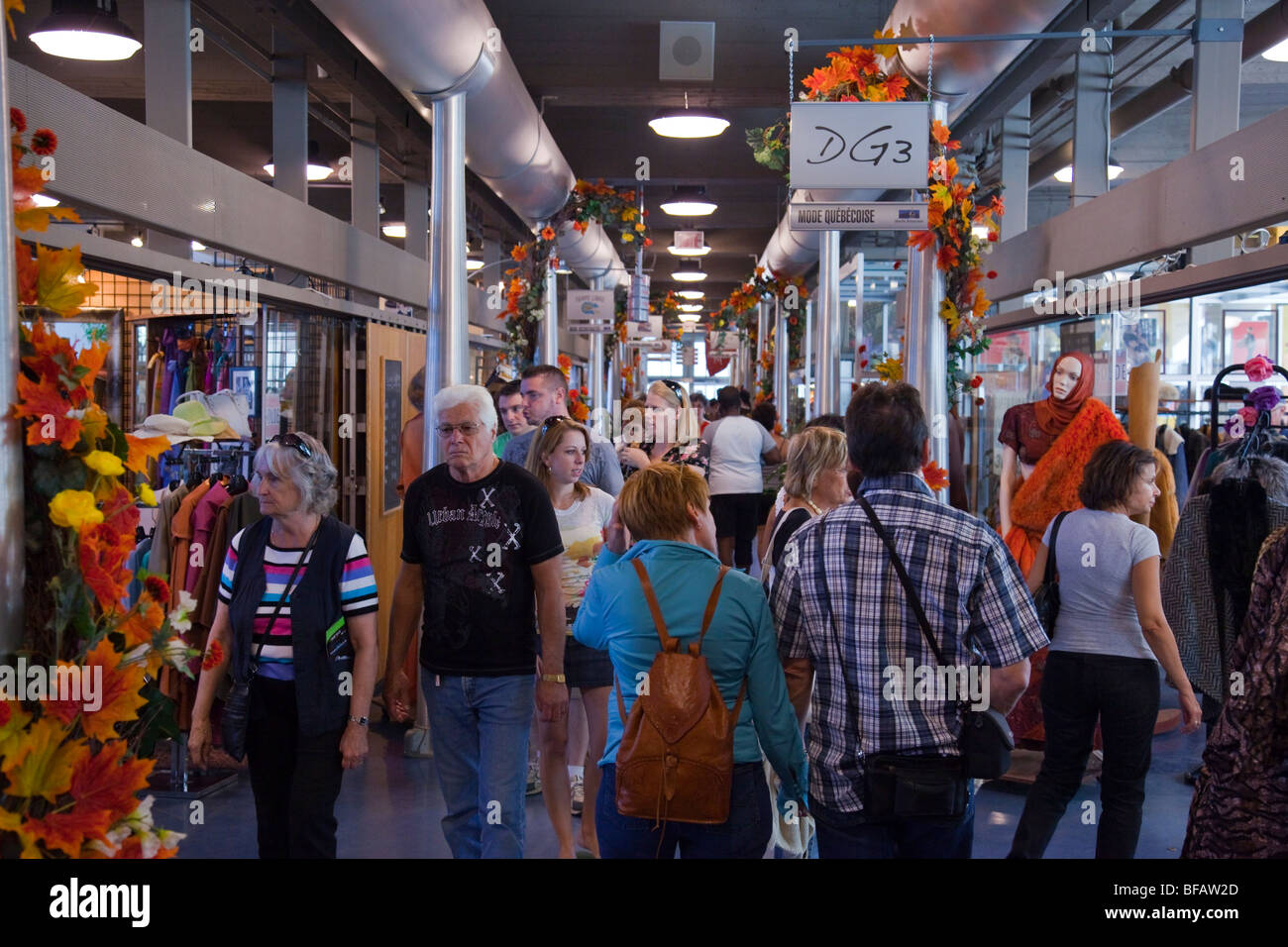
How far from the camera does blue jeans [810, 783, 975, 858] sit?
2.55 m

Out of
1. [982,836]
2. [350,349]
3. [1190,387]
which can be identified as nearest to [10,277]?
[982,836]

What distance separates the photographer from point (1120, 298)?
5.89 metres

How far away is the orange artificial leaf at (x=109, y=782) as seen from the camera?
2039mm

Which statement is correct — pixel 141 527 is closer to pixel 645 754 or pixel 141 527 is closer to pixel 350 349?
pixel 350 349

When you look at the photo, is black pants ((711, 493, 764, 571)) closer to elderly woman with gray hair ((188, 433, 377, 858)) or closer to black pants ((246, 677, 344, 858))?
elderly woman with gray hair ((188, 433, 377, 858))

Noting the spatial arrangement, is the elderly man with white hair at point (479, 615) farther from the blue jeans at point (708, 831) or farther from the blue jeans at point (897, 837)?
the blue jeans at point (897, 837)

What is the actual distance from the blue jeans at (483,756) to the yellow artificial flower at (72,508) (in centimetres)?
157

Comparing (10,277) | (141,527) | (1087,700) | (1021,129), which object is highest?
(1021,129)

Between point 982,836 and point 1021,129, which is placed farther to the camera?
point 1021,129

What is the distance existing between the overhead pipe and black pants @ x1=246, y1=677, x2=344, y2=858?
587 cm

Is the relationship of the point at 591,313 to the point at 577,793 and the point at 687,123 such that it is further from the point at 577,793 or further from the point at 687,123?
the point at 577,793

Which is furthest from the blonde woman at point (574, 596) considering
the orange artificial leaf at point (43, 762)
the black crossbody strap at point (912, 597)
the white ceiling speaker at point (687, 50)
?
the white ceiling speaker at point (687, 50)
